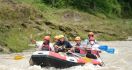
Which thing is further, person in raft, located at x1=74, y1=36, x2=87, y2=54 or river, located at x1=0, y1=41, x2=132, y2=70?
person in raft, located at x1=74, y1=36, x2=87, y2=54

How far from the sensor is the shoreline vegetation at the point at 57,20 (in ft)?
96.9

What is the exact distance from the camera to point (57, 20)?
37.4 m

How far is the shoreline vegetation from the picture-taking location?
29547mm

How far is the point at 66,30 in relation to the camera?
34.2 meters

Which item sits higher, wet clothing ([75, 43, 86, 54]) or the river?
wet clothing ([75, 43, 86, 54])

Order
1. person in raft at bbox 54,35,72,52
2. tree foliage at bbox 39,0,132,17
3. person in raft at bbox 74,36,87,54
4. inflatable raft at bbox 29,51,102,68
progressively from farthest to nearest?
tree foliage at bbox 39,0,132,17
person in raft at bbox 74,36,87,54
person in raft at bbox 54,35,72,52
inflatable raft at bbox 29,51,102,68

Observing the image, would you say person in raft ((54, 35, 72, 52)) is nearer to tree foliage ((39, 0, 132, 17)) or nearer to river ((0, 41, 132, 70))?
river ((0, 41, 132, 70))

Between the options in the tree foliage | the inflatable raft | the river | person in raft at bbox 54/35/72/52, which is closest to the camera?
the inflatable raft

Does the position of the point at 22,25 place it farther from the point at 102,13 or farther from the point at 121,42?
the point at 102,13

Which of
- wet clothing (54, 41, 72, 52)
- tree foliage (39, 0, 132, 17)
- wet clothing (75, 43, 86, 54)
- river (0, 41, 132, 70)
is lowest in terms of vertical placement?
tree foliage (39, 0, 132, 17)

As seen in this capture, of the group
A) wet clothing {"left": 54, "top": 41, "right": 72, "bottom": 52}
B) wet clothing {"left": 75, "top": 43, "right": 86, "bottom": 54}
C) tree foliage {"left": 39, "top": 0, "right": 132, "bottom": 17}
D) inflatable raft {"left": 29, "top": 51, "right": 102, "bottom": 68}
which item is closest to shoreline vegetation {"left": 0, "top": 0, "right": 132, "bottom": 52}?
tree foliage {"left": 39, "top": 0, "right": 132, "bottom": 17}

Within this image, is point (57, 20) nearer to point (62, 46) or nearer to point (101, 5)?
point (101, 5)

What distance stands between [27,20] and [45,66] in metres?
12.6

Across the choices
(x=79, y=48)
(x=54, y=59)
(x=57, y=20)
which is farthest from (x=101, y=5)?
(x=54, y=59)
